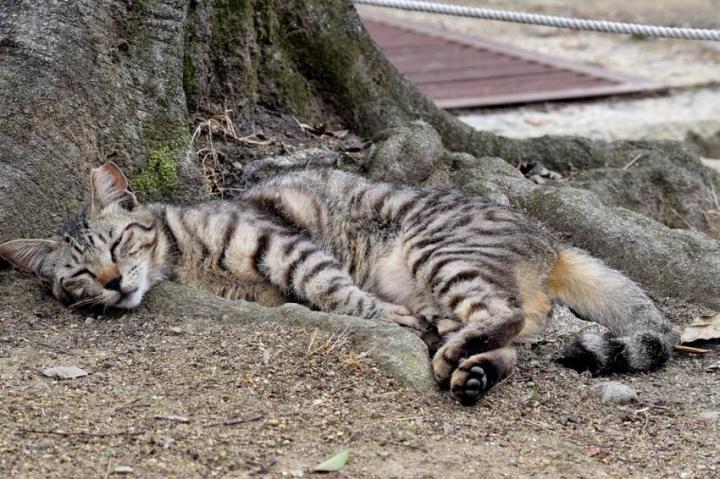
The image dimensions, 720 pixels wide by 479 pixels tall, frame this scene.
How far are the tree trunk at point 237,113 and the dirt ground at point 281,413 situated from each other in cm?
87

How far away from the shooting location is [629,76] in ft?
36.2

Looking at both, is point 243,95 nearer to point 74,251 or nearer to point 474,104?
point 74,251

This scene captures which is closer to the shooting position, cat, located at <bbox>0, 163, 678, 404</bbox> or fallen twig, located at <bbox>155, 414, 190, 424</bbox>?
fallen twig, located at <bbox>155, 414, 190, 424</bbox>

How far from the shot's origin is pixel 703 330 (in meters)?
5.05

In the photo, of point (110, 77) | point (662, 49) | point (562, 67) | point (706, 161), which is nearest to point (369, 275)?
point (110, 77)

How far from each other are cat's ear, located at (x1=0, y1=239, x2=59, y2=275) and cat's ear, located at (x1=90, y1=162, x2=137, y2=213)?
28 centimetres

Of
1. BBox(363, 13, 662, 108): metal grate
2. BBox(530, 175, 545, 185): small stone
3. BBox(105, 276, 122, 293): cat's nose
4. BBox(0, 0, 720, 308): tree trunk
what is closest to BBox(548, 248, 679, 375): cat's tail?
BBox(0, 0, 720, 308): tree trunk

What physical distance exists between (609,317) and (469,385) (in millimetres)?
1328

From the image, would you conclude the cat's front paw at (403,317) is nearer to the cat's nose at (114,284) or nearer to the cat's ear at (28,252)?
the cat's nose at (114,284)

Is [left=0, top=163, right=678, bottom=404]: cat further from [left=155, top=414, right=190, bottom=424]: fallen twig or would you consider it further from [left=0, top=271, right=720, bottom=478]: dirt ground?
[left=155, top=414, right=190, bottom=424]: fallen twig

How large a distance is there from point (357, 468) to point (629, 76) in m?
8.50

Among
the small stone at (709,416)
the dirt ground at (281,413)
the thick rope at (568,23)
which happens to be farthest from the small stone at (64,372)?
the thick rope at (568,23)

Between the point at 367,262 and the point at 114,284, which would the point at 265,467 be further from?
the point at 367,262

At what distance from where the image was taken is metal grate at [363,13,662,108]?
1003cm
